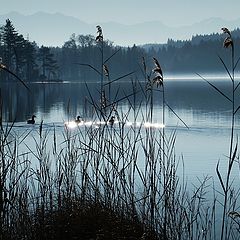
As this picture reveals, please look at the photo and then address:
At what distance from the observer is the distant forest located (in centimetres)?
6175

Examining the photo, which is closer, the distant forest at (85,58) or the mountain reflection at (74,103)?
the mountain reflection at (74,103)

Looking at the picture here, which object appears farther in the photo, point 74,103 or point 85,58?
point 85,58

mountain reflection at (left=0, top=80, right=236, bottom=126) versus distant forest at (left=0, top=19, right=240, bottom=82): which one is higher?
distant forest at (left=0, top=19, right=240, bottom=82)

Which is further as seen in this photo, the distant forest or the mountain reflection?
the distant forest

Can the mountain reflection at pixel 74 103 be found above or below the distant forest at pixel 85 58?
below

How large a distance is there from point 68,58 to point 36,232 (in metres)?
98.6

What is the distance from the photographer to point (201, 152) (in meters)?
13.1

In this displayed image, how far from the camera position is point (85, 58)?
96.6 m

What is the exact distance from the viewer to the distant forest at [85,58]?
61.8m

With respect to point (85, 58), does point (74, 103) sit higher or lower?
lower

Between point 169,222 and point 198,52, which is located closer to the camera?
point 169,222

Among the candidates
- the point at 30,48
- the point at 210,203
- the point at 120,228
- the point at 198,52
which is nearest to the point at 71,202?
the point at 120,228

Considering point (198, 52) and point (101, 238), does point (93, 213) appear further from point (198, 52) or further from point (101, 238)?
point (198, 52)

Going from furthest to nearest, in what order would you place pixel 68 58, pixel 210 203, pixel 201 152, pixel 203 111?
pixel 68 58
pixel 203 111
pixel 201 152
pixel 210 203
